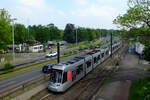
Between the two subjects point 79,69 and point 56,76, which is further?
point 79,69

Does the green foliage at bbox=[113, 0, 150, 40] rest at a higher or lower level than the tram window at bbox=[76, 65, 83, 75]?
higher

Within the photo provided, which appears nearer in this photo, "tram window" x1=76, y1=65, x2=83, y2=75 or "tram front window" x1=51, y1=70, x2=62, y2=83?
"tram front window" x1=51, y1=70, x2=62, y2=83

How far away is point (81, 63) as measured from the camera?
65.3ft

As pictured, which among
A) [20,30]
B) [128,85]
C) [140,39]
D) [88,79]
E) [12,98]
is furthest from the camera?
[20,30]

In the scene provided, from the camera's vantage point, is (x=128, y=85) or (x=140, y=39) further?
(x=128, y=85)

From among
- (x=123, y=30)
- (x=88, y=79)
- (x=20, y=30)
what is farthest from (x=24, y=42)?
(x=123, y=30)

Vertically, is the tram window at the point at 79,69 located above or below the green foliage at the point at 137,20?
below

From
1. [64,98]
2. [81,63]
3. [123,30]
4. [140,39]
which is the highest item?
[123,30]

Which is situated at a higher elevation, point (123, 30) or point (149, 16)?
point (149, 16)

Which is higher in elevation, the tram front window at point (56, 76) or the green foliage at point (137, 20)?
the green foliage at point (137, 20)

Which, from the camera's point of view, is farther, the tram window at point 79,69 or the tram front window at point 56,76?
the tram window at point 79,69

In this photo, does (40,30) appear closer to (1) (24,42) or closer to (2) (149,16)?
(1) (24,42)

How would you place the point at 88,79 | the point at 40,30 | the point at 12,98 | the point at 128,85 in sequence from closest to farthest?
the point at 12,98
the point at 128,85
the point at 88,79
the point at 40,30

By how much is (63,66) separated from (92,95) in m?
4.25
